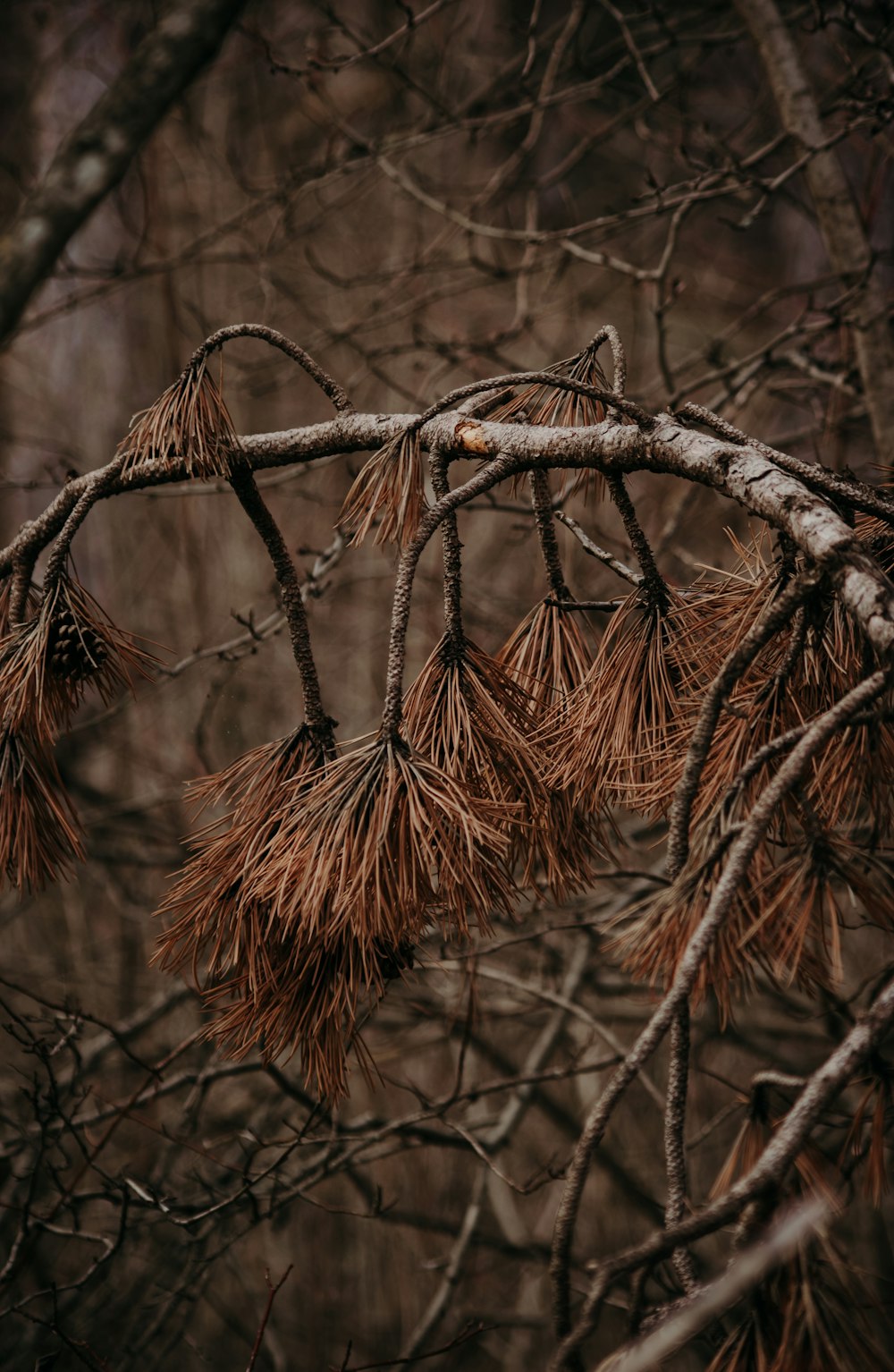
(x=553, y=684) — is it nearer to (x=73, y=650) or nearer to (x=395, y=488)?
(x=395, y=488)

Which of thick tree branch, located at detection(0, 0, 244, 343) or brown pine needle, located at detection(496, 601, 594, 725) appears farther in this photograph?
thick tree branch, located at detection(0, 0, 244, 343)

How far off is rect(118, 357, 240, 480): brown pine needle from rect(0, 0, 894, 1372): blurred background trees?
140cm

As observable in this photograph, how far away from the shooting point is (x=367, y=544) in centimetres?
344

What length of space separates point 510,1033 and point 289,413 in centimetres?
250

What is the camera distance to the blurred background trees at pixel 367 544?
264 cm

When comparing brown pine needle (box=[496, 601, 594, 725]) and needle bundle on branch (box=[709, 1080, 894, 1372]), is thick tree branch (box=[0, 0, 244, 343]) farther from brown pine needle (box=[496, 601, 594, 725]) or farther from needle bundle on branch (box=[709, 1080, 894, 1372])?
needle bundle on branch (box=[709, 1080, 894, 1372])

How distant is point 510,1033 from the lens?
3.54 m

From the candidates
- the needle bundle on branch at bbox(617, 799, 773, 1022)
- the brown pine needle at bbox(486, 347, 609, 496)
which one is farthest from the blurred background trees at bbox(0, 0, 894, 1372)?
the needle bundle on branch at bbox(617, 799, 773, 1022)

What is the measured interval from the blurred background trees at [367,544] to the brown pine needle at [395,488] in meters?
1.51

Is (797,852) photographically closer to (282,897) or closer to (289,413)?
(282,897)

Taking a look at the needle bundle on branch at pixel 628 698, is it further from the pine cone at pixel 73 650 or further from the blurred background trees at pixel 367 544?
the blurred background trees at pixel 367 544

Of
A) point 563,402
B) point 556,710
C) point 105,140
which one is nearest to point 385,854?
point 556,710

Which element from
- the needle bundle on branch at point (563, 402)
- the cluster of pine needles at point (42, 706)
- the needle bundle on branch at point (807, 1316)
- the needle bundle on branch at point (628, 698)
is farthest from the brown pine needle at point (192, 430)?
the needle bundle on branch at point (807, 1316)

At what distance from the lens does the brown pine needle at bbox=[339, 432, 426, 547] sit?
2.83 ft
